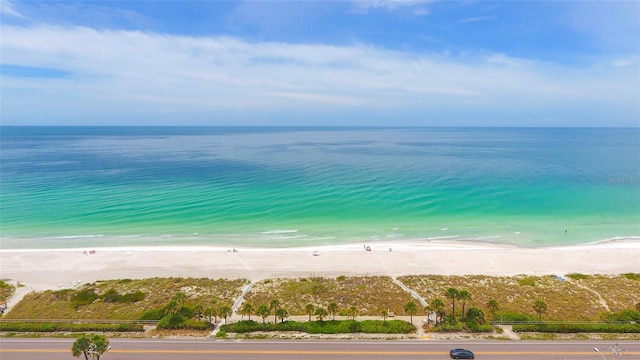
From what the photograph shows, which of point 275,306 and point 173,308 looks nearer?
point 275,306

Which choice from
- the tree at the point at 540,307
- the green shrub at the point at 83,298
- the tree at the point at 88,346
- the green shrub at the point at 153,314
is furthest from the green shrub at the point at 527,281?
the green shrub at the point at 83,298

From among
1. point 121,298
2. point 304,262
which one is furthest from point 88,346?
point 304,262

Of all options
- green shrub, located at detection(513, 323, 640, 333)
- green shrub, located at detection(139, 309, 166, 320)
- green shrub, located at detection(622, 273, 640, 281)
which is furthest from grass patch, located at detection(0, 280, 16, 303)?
green shrub, located at detection(622, 273, 640, 281)

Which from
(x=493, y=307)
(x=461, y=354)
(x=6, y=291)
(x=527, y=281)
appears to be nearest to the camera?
(x=461, y=354)

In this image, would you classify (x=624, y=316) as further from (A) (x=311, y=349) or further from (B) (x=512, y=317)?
(A) (x=311, y=349)

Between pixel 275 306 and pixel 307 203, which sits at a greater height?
pixel 307 203

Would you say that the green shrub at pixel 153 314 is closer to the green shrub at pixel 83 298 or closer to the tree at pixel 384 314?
the green shrub at pixel 83 298

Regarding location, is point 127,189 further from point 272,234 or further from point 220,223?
point 272,234
